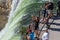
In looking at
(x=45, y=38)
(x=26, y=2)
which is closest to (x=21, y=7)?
(x=26, y=2)

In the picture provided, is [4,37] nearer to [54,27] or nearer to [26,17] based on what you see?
[26,17]

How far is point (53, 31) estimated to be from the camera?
8594 mm

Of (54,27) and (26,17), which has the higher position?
(54,27)

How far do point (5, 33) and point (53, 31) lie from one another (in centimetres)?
745

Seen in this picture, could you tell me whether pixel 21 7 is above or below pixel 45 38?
below

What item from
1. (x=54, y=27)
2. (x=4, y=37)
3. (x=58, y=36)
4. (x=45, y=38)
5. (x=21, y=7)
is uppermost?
(x=54, y=27)

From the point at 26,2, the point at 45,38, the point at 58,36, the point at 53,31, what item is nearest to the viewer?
the point at 26,2

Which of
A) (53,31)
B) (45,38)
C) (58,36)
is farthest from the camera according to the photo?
(53,31)

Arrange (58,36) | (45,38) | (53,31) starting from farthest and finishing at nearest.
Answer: (53,31) < (58,36) < (45,38)

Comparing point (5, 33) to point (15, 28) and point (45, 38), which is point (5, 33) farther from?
point (45, 38)

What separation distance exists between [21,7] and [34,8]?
7cm

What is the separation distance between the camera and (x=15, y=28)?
46.1 inches

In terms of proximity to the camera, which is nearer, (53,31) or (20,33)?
(20,33)

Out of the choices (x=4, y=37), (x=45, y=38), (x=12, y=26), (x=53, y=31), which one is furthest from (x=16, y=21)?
(x=53, y=31)
